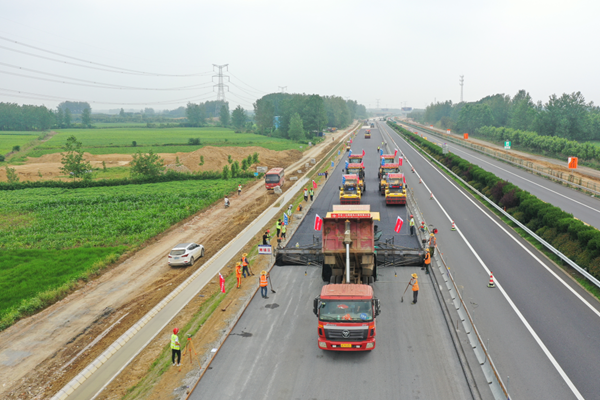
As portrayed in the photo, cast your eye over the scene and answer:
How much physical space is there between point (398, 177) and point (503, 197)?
30.1 feet

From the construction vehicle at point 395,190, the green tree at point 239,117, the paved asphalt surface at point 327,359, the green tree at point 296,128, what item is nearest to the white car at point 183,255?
the paved asphalt surface at point 327,359

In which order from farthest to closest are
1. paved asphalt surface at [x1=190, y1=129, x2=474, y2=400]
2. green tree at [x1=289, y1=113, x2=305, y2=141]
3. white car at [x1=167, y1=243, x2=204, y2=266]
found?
green tree at [x1=289, y1=113, x2=305, y2=141] < white car at [x1=167, y1=243, x2=204, y2=266] < paved asphalt surface at [x1=190, y1=129, x2=474, y2=400]

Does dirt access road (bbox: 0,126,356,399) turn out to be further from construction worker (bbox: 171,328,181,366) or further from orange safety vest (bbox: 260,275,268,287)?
orange safety vest (bbox: 260,275,268,287)

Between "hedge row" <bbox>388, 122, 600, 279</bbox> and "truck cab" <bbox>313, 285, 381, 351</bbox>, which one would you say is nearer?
"truck cab" <bbox>313, 285, 381, 351</bbox>

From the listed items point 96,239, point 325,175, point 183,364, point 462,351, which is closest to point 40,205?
point 96,239

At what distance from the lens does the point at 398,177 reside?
38250 millimetres

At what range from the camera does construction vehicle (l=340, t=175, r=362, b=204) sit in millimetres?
35772

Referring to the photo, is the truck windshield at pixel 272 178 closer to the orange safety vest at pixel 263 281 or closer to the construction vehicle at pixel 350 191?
the construction vehicle at pixel 350 191

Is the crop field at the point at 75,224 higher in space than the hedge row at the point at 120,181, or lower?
lower

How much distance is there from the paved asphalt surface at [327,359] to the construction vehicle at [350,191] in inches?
642

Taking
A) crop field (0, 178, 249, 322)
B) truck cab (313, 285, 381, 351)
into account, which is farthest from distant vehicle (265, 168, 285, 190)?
truck cab (313, 285, 381, 351)

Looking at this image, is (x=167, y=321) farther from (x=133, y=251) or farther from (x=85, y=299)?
(x=133, y=251)

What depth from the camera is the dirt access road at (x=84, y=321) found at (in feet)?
51.3

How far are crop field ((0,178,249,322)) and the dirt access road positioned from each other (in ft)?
6.70
